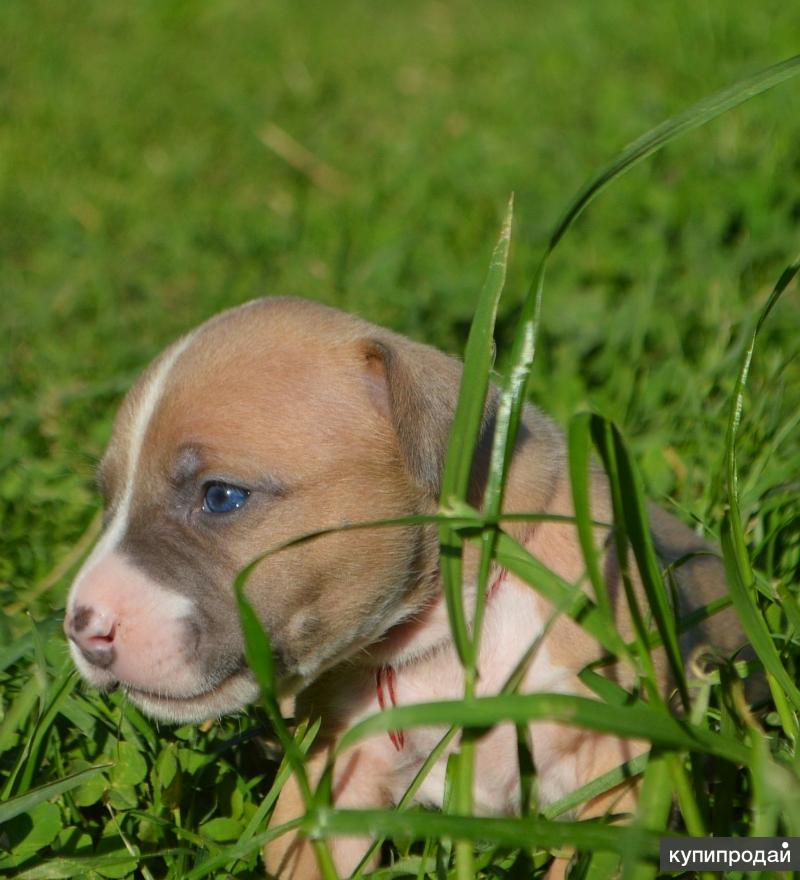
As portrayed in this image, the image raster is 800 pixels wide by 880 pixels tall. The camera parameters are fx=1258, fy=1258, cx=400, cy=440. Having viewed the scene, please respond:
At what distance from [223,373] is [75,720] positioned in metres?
0.97

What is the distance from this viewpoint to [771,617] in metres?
2.97

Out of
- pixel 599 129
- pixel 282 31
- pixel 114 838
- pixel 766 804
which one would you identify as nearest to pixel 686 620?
pixel 766 804

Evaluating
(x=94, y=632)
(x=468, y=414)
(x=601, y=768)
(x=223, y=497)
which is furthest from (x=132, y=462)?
(x=601, y=768)

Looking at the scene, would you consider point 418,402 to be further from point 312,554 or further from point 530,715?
point 530,715

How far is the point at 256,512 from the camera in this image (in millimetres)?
2598

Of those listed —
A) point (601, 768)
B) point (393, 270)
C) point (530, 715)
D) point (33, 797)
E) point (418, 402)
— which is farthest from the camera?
point (393, 270)

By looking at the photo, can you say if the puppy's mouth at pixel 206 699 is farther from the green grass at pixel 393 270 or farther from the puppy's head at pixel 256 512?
the green grass at pixel 393 270

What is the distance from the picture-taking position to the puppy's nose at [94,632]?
2.47m

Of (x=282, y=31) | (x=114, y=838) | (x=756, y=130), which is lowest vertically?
(x=114, y=838)

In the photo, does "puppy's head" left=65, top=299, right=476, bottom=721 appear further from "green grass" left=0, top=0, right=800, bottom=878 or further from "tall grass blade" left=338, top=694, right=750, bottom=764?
"tall grass blade" left=338, top=694, right=750, bottom=764

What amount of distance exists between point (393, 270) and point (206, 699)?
3.22 meters

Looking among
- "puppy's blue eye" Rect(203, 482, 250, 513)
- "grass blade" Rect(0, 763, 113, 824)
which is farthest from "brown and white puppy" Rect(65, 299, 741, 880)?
"grass blade" Rect(0, 763, 113, 824)

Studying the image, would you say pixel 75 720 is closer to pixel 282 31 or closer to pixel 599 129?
pixel 599 129

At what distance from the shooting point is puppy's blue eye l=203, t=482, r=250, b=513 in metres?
2.61
